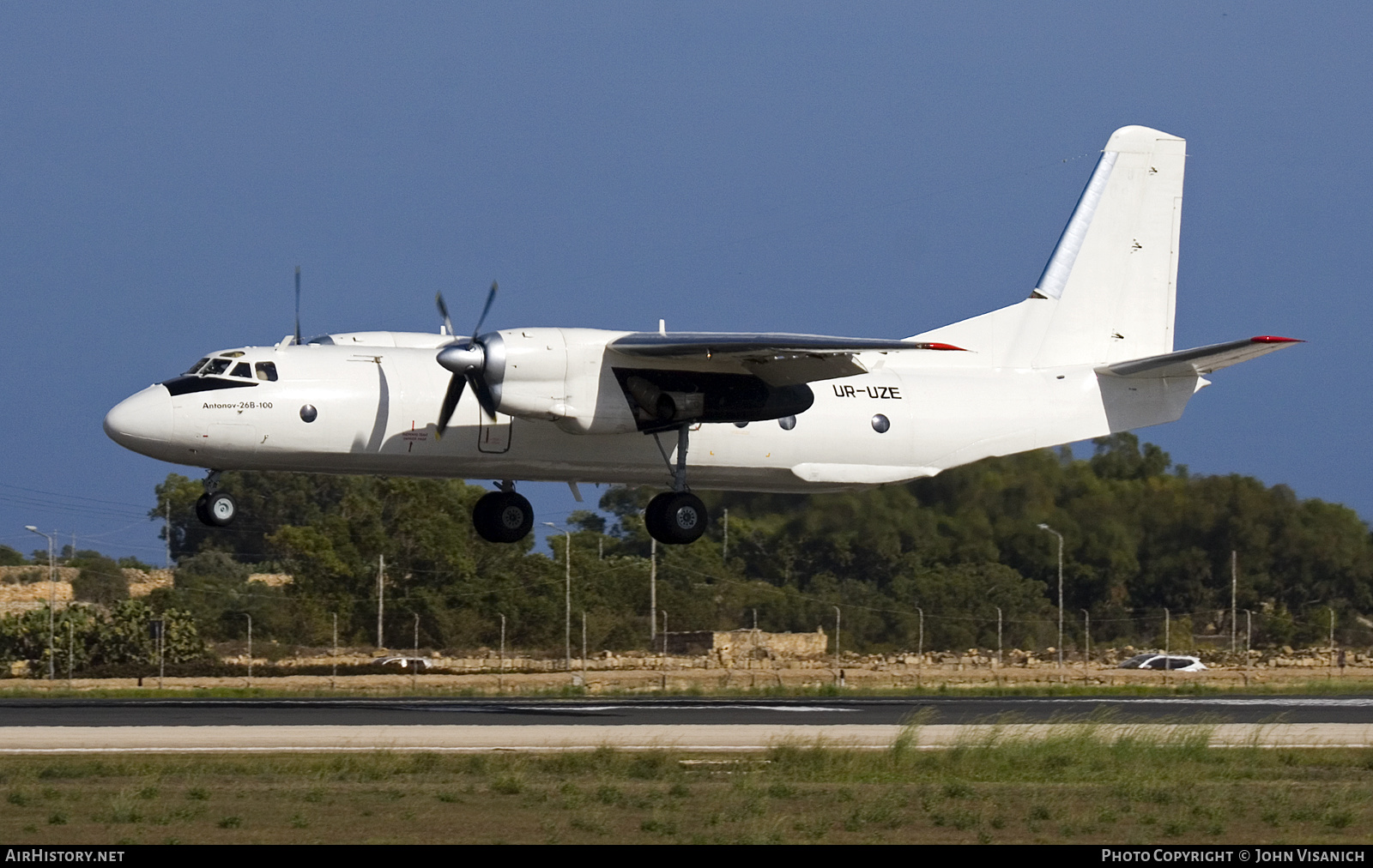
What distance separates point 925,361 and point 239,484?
204 ft

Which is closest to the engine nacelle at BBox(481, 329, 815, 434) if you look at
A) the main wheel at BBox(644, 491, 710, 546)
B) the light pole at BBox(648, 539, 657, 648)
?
the main wheel at BBox(644, 491, 710, 546)

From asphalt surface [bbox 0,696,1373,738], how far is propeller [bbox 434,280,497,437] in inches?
195

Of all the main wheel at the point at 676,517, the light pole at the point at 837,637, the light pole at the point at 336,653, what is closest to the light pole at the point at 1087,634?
the light pole at the point at 837,637

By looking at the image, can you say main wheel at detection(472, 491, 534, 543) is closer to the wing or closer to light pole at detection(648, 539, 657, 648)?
the wing

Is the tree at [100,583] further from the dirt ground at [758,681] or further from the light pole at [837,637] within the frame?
the light pole at [837,637]

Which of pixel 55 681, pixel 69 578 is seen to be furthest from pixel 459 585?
pixel 69 578

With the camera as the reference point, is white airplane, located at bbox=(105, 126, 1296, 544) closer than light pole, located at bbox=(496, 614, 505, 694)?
Yes

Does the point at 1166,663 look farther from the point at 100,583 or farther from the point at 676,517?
the point at 100,583

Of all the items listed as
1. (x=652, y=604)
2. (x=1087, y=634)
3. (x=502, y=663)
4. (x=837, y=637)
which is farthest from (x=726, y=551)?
(x=1087, y=634)

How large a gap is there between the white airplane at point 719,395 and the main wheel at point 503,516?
0.03 meters

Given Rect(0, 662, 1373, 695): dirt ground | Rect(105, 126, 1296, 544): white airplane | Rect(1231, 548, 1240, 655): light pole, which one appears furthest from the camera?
Rect(1231, 548, 1240, 655): light pole

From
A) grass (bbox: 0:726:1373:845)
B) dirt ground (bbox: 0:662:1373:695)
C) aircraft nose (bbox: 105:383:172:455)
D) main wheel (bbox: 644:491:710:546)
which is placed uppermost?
aircraft nose (bbox: 105:383:172:455)

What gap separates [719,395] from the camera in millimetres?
28734

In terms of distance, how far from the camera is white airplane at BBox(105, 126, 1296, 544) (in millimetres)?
26656
